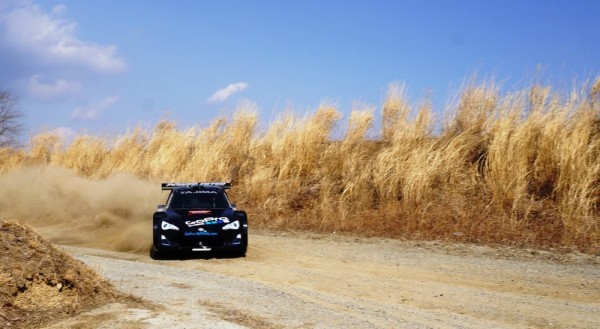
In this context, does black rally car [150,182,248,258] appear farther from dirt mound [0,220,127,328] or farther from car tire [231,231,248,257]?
dirt mound [0,220,127,328]

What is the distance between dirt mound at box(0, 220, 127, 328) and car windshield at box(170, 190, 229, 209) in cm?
504

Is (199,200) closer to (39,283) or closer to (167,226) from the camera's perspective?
(167,226)

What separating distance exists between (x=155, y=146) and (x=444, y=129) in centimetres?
1356

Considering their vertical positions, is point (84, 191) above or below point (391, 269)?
above

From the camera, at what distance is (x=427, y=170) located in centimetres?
1705

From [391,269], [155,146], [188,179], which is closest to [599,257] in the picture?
[391,269]

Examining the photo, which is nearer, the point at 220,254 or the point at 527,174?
the point at 220,254

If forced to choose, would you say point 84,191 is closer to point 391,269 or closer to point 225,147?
point 225,147

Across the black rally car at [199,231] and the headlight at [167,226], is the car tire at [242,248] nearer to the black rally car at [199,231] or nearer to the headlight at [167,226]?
the black rally car at [199,231]

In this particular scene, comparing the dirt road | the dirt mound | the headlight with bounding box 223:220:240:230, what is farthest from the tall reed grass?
the dirt mound

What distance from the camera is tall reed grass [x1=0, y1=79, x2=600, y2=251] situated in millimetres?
14461

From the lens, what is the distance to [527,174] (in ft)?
51.8

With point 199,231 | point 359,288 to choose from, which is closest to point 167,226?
point 199,231

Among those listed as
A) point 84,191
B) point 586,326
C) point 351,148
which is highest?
point 351,148
